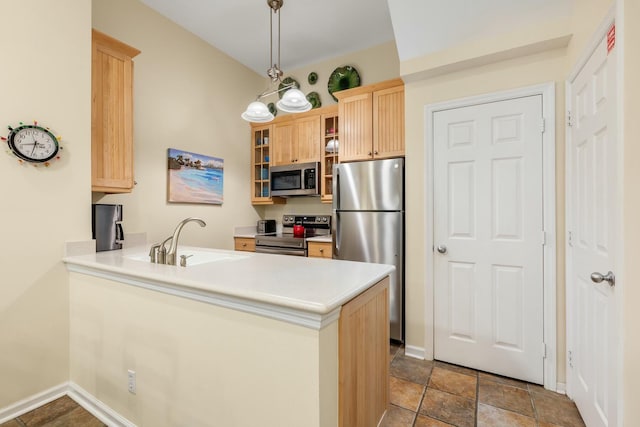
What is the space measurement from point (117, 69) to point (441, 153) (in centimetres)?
260

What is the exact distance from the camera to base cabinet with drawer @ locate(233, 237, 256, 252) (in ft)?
12.3

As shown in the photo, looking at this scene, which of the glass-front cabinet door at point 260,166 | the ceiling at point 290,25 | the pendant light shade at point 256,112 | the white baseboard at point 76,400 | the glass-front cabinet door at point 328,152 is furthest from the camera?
the glass-front cabinet door at point 260,166

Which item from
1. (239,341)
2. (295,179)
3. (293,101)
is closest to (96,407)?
(239,341)

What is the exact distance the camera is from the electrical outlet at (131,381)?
1505 millimetres

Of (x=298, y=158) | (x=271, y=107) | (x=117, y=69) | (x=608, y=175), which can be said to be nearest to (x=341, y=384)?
(x=608, y=175)

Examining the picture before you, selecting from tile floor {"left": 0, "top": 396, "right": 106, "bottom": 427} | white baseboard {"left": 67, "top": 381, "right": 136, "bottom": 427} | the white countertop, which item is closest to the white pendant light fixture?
the white countertop

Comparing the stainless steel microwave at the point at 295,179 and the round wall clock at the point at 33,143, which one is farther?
the stainless steel microwave at the point at 295,179

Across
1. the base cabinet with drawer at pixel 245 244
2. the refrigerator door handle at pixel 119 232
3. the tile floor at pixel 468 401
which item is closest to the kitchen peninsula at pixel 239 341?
the tile floor at pixel 468 401

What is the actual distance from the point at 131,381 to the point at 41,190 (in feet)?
4.23

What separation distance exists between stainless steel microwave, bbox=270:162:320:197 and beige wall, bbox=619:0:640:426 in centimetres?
273

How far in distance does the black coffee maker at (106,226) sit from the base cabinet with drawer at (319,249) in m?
1.77

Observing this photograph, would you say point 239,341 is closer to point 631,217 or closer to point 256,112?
point 631,217

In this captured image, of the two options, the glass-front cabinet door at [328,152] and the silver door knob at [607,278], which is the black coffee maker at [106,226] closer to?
the glass-front cabinet door at [328,152]

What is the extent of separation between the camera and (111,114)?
2.19m
